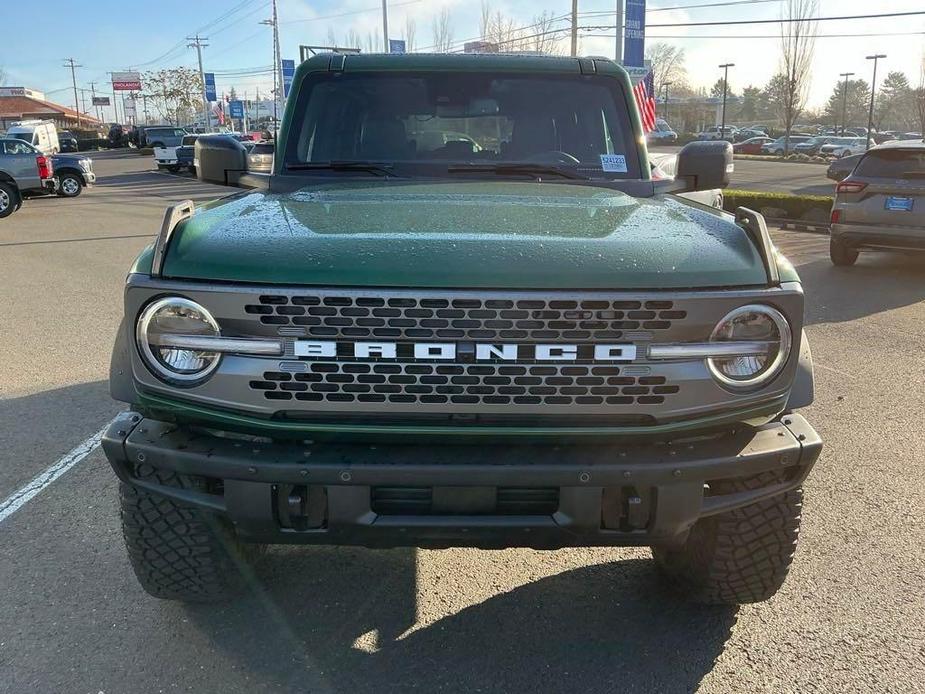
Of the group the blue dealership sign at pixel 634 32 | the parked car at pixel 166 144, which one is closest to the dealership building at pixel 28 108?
the parked car at pixel 166 144

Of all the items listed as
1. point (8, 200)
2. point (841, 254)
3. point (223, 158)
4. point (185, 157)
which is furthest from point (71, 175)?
point (223, 158)

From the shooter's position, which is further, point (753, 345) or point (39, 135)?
point (39, 135)

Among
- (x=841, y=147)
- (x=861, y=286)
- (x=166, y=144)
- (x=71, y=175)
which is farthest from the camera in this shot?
(x=841, y=147)

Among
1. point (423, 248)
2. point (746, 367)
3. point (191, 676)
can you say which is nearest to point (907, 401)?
point (746, 367)

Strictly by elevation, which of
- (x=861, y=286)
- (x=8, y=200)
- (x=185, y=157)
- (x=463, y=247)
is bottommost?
(x=861, y=286)

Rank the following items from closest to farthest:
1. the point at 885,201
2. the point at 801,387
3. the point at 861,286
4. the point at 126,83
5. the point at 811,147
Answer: the point at 801,387 → the point at 861,286 → the point at 885,201 → the point at 811,147 → the point at 126,83

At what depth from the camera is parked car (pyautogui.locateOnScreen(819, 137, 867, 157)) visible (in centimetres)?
4619

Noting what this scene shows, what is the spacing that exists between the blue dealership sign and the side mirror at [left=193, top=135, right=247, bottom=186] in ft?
61.4

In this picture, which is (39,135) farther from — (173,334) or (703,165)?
(173,334)

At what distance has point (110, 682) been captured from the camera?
8.39 feet

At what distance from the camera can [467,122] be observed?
3701 millimetres

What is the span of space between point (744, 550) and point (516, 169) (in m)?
1.84

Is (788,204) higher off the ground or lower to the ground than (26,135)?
lower

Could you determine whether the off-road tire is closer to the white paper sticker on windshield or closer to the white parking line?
the white paper sticker on windshield
